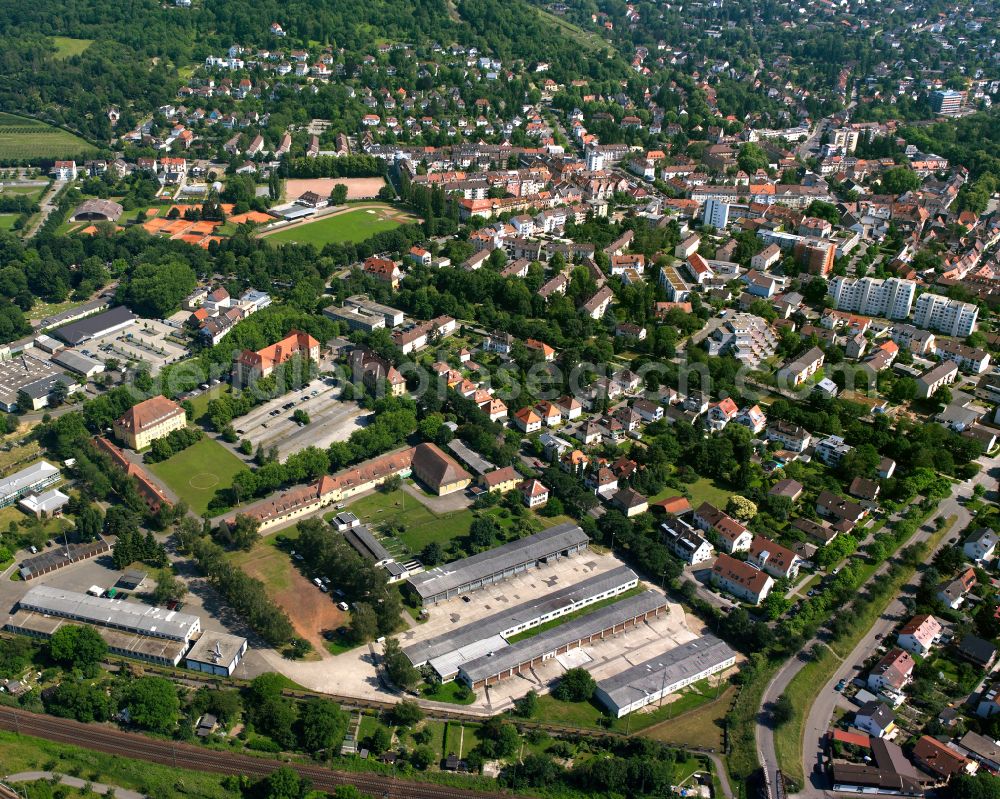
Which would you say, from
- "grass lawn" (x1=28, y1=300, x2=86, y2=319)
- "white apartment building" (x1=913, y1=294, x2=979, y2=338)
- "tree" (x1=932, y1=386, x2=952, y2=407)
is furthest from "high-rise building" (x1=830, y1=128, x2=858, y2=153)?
"grass lawn" (x1=28, y1=300, x2=86, y2=319)

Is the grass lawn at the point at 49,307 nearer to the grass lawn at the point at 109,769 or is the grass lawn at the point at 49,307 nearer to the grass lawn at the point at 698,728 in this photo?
the grass lawn at the point at 109,769

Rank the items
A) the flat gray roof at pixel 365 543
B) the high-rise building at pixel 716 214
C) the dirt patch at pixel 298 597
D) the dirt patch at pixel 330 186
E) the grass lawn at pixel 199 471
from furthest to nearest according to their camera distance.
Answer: the dirt patch at pixel 330 186 < the high-rise building at pixel 716 214 < the grass lawn at pixel 199 471 < the flat gray roof at pixel 365 543 < the dirt patch at pixel 298 597

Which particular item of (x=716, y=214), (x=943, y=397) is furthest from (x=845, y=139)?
(x=943, y=397)

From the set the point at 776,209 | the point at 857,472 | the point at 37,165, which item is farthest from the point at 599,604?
the point at 37,165

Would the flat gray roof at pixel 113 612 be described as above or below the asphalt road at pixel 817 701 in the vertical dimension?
above

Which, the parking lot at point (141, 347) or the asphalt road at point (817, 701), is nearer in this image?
the asphalt road at point (817, 701)

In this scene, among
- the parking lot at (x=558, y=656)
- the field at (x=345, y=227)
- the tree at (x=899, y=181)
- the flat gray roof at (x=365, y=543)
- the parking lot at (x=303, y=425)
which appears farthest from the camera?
the tree at (x=899, y=181)

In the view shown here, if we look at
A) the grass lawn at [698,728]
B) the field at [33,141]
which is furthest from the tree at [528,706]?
the field at [33,141]

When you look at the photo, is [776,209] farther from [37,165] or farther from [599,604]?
[37,165]
